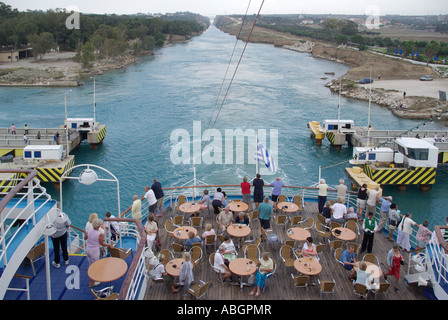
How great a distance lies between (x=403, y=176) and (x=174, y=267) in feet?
61.6

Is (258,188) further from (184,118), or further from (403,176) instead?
(184,118)

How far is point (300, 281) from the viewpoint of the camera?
9.79 meters

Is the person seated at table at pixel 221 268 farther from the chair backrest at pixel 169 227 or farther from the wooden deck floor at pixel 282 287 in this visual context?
the chair backrest at pixel 169 227

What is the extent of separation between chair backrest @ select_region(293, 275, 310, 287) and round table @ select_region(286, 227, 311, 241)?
2.08 m

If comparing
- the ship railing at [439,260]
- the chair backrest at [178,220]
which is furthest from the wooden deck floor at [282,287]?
the chair backrest at [178,220]

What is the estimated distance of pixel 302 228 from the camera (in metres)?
12.7

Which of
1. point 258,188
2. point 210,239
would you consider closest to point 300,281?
point 210,239

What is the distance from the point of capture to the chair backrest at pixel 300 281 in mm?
9703

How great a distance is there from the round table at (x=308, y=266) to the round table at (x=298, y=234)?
1402 mm

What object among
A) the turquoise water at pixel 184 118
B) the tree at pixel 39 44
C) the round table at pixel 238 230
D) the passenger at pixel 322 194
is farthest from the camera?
the tree at pixel 39 44
